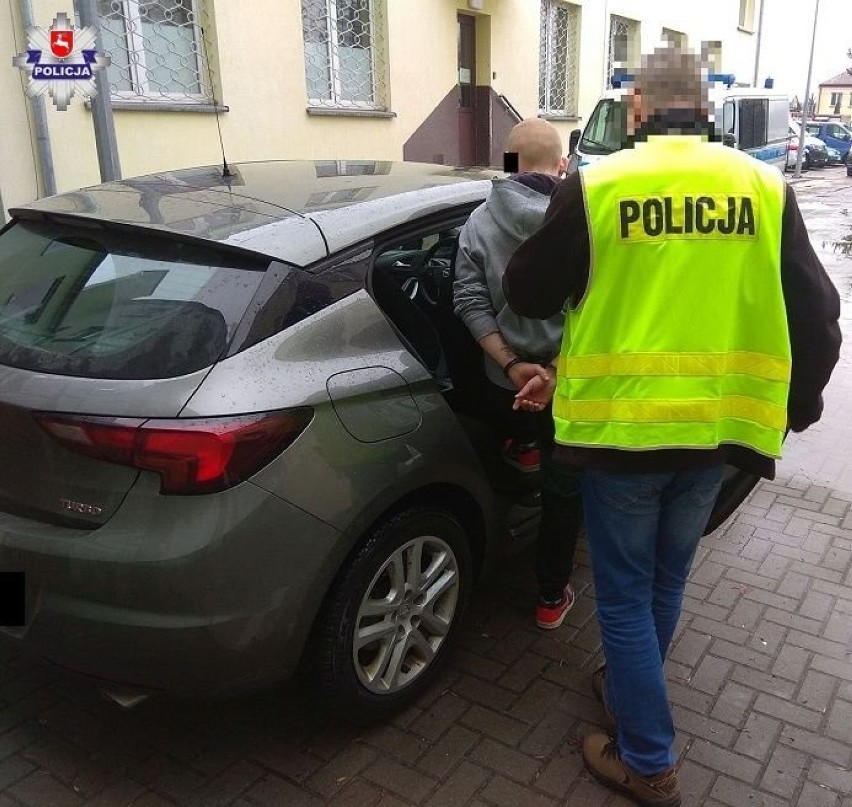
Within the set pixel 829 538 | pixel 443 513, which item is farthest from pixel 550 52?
pixel 443 513

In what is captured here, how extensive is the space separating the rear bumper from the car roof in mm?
724

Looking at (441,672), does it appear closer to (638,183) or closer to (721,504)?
(721,504)

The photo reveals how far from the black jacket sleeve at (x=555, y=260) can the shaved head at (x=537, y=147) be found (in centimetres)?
76

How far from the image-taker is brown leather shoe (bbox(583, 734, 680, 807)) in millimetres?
2199

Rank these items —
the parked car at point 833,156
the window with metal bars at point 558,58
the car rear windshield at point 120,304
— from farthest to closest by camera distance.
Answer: the parked car at point 833,156 → the window with metal bars at point 558,58 → the car rear windshield at point 120,304

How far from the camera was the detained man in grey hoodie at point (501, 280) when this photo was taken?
100.0 inches

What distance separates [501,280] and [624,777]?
1.43 meters

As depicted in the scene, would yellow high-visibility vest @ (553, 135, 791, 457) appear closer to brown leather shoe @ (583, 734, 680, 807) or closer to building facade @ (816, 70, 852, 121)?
brown leather shoe @ (583, 734, 680, 807)

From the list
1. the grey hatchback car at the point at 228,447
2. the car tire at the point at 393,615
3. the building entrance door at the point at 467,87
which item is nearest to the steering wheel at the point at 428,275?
the grey hatchback car at the point at 228,447

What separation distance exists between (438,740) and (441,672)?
0.31 m

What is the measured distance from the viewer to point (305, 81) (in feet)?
29.7

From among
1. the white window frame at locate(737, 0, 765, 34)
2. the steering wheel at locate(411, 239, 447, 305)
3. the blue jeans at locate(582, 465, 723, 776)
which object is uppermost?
the white window frame at locate(737, 0, 765, 34)

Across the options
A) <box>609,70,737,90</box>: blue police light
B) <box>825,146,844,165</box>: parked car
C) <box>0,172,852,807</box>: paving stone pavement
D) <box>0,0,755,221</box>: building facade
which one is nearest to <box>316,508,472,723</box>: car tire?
<box>0,172,852,807</box>: paving stone pavement

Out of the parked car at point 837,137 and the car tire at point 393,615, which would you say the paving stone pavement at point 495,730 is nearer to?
the car tire at point 393,615
